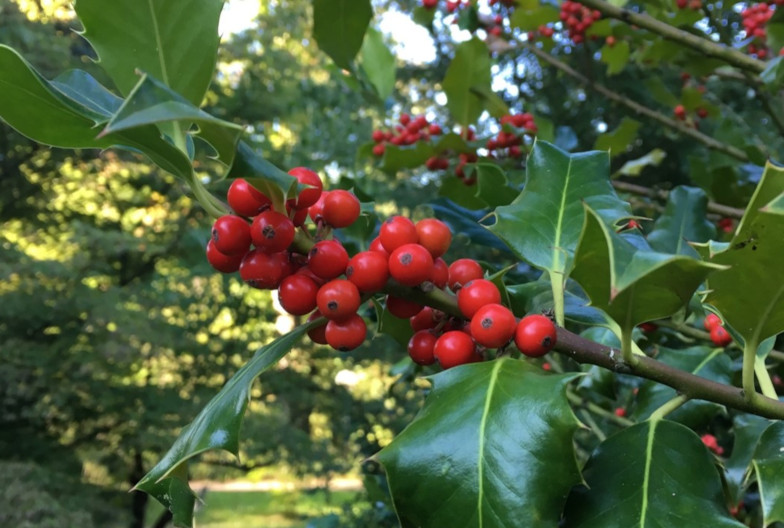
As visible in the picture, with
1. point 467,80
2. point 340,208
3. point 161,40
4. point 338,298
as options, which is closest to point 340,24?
point 467,80

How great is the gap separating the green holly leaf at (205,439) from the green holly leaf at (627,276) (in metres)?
0.32

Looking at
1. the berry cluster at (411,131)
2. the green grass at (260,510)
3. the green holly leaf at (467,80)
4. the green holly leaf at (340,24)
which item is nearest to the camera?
the green holly leaf at (340,24)

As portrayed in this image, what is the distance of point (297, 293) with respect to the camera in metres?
0.66

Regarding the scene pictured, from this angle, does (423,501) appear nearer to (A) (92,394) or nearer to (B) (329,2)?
(B) (329,2)

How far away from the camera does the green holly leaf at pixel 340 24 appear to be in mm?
1318

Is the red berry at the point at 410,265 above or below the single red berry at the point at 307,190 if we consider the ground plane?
below

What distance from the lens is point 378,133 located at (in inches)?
94.7

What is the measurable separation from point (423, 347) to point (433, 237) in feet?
0.45

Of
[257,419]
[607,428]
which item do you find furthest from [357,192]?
[257,419]

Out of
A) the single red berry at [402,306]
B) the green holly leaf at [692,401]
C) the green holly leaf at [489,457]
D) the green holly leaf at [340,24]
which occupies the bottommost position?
the green holly leaf at [692,401]

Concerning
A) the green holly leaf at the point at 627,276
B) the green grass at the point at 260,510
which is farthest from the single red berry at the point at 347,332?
the green grass at the point at 260,510

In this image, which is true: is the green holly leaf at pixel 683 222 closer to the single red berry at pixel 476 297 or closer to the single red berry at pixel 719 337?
the single red berry at pixel 719 337

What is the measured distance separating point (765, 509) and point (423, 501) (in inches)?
13.8

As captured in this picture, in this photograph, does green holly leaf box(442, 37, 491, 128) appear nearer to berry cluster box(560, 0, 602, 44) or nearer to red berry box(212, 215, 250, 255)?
berry cluster box(560, 0, 602, 44)
